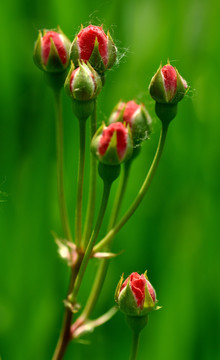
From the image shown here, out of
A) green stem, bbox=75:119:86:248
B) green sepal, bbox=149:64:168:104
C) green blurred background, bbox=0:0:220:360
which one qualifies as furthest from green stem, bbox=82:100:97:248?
green blurred background, bbox=0:0:220:360

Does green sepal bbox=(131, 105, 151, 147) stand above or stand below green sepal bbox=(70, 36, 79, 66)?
below

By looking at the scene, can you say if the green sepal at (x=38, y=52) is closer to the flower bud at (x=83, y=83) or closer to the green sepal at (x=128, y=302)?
the flower bud at (x=83, y=83)

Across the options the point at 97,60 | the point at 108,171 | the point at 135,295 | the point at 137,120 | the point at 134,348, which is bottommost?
the point at 134,348

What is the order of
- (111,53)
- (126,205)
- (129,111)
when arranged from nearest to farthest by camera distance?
(111,53) < (129,111) < (126,205)

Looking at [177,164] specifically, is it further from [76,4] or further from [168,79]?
[168,79]

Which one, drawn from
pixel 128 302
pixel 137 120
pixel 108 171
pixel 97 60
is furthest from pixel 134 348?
pixel 97 60

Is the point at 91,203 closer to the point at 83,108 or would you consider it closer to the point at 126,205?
the point at 83,108

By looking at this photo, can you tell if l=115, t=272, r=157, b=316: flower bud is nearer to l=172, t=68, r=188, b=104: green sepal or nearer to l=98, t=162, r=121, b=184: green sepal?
l=98, t=162, r=121, b=184: green sepal
